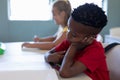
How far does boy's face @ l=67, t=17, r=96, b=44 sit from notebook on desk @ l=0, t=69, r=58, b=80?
17cm

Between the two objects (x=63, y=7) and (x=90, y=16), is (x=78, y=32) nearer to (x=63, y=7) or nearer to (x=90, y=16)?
(x=90, y=16)

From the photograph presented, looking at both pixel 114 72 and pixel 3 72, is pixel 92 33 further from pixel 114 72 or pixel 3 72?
pixel 3 72

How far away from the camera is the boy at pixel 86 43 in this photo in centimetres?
87

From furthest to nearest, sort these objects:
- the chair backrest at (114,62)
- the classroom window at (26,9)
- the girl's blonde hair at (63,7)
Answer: the classroom window at (26,9)
the girl's blonde hair at (63,7)
the chair backrest at (114,62)

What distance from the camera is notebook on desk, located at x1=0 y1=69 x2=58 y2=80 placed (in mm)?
869

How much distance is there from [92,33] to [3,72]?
40 centimetres

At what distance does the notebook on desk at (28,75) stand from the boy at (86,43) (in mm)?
50

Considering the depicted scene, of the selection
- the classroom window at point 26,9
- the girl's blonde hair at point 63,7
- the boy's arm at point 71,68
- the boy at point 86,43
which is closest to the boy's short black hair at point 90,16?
the boy at point 86,43

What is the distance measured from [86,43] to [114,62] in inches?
8.3

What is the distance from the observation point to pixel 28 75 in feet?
2.92

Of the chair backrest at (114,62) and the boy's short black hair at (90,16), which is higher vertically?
the boy's short black hair at (90,16)

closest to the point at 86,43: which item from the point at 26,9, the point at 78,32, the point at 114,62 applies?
the point at 78,32

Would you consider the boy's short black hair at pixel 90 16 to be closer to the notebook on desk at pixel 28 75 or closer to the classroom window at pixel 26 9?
the notebook on desk at pixel 28 75

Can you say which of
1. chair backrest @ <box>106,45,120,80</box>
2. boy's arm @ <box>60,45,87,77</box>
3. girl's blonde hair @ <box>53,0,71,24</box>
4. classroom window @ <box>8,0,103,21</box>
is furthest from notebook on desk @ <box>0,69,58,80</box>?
classroom window @ <box>8,0,103,21</box>
